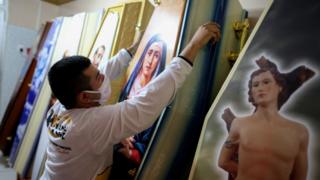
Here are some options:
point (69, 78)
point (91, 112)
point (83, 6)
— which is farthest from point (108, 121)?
point (83, 6)

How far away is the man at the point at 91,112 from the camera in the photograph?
→ 45.6 inches

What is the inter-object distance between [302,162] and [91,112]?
786mm

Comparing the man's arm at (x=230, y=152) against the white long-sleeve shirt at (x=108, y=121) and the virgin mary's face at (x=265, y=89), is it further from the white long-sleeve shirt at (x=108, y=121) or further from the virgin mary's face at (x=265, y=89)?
the white long-sleeve shirt at (x=108, y=121)

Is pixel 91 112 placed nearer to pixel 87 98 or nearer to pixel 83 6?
pixel 87 98

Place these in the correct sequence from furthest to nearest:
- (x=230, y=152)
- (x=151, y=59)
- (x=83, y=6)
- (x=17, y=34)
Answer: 1. (x=17, y=34)
2. (x=83, y=6)
3. (x=151, y=59)
4. (x=230, y=152)

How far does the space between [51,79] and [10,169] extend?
2.43 m

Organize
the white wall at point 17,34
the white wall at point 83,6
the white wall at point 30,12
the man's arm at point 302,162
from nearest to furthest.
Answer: the man's arm at point 302,162, the white wall at point 83,6, the white wall at point 17,34, the white wall at point 30,12

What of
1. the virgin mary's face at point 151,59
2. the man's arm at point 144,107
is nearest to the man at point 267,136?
the man's arm at point 144,107

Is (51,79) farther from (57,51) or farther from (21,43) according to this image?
(21,43)

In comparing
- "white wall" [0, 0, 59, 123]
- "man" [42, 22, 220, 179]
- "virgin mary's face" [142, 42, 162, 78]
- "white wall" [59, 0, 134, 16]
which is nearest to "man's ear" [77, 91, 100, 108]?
"man" [42, 22, 220, 179]

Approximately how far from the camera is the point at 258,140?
3.25ft

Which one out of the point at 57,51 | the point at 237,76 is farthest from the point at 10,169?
the point at 237,76

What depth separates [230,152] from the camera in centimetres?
105

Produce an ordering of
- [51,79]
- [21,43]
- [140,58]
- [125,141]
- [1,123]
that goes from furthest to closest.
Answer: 1. [21,43]
2. [1,123]
3. [140,58]
4. [125,141]
5. [51,79]
